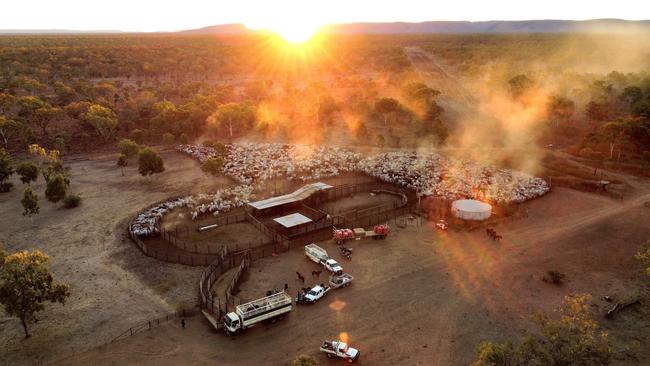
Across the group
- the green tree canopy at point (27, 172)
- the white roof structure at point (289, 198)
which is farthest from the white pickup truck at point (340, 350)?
the green tree canopy at point (27, 172)

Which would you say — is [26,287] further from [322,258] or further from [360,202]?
[360,202]

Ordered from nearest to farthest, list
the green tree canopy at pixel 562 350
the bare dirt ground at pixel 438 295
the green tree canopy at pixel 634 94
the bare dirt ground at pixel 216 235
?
the green tree canopy at pixel 562 350
the bare dirt ground at pixel 438 295
the bare dirt ground at pixel 216 235
the green tree canopy at pixel 634 94

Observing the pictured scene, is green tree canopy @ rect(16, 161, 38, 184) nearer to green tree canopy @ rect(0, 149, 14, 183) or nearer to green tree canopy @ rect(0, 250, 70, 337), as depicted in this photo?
green tree canopy @ rect(0, 149, 14, 183)

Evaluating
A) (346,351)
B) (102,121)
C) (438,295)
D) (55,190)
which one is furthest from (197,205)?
(102,121)

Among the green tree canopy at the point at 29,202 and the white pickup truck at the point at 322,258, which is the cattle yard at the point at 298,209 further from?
the green tree canopy at the point at 29,202

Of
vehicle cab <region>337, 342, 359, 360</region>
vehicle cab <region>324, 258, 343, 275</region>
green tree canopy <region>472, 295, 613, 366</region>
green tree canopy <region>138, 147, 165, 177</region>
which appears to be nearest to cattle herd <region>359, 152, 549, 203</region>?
vehicle cab <region>324, 258, 343, 275</region>

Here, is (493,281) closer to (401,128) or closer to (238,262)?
(238,262)

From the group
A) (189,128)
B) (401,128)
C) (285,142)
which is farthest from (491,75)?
(189,128)
